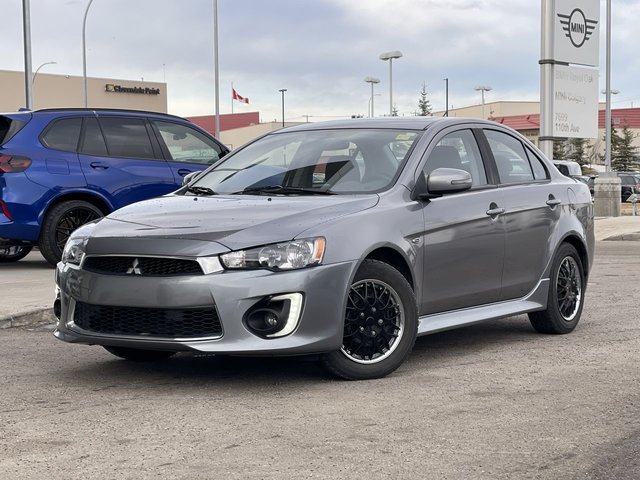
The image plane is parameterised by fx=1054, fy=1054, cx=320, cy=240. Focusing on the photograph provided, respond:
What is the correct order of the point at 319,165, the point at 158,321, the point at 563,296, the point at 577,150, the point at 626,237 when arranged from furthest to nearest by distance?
the point at 577,150 → the point at 626,237 → the point at 563,296 → the point at 319,165 → the point at 158,321

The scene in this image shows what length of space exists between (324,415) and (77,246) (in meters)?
1.85

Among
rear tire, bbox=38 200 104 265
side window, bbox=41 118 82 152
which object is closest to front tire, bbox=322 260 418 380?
rear tire, bbox=38 200 104 265

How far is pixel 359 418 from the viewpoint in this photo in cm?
501

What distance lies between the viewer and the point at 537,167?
7.89 meters

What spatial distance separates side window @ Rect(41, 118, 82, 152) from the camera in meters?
12.4

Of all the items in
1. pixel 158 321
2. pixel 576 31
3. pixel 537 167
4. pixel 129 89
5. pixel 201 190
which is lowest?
pixel 158 321

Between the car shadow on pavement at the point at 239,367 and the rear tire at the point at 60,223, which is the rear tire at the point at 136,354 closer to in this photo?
the car shadow on pavement at the point at 239,367

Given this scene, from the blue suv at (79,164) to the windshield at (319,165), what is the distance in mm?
5331

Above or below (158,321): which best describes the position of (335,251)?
above

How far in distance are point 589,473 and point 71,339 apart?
3.04 m

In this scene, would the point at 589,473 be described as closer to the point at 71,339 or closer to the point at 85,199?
the point at 71,339

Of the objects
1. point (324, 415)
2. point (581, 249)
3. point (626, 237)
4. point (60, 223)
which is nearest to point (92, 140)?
point (60, 223)

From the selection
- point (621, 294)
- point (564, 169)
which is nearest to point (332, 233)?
point (564, 169)

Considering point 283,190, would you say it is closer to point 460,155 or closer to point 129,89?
point 460,155
